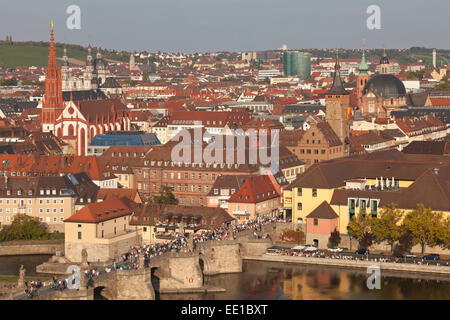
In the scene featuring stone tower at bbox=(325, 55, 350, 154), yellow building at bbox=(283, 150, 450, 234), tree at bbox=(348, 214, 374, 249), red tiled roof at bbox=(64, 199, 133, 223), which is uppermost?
stone tower at bbox=(325, 55, 350, 154)

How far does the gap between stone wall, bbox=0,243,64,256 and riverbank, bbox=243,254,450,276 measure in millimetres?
15178

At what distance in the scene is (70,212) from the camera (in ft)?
299

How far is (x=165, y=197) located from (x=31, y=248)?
578 inches

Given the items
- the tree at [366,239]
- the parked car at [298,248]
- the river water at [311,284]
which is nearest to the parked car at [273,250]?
the parked car at [298,248]

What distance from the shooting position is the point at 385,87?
601ft

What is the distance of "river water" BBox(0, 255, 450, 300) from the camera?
70688 mm

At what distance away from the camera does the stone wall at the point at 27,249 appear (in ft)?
282

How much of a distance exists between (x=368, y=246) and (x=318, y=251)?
12.2 feet

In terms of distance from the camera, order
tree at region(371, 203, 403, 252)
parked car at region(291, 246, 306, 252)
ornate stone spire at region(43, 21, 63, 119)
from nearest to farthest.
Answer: tree at region(371, 203, 403, 252) → parked car at region(291, 246, 306, 252) → ornate stone spire at region(43, 21, 63, 119)

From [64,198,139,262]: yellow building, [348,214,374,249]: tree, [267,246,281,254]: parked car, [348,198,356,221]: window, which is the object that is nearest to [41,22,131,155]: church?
[64,198,139,262]: yellow building

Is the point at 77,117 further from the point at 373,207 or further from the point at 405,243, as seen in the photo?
the point at 405,243

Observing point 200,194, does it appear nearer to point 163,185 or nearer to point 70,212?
point 163,185

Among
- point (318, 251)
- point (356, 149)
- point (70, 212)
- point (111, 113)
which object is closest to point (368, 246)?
point (318, 251)

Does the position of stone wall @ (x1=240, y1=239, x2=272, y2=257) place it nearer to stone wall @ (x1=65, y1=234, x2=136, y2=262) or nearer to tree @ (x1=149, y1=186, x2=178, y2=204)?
stone wall @ (x1=65, y1=234, x2=136, y2=262)
